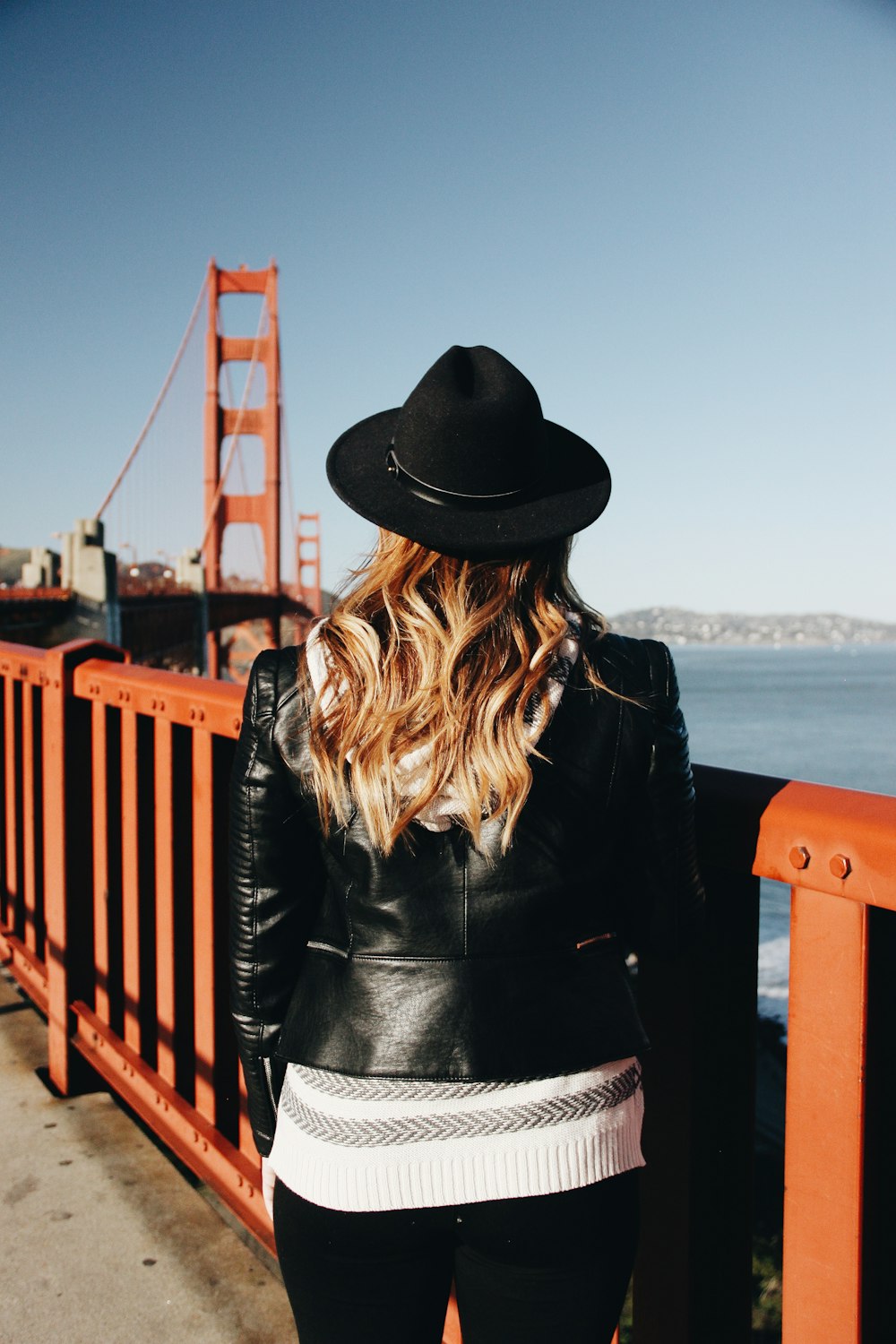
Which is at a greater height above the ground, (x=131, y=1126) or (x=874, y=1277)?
(x=874, y=1277)

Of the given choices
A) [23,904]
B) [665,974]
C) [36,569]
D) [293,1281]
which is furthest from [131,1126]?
[36,569]

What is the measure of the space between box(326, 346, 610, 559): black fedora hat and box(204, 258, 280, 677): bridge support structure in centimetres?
3030

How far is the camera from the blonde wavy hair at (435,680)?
3.19 ft

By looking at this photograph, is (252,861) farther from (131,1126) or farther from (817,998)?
(131,1126)

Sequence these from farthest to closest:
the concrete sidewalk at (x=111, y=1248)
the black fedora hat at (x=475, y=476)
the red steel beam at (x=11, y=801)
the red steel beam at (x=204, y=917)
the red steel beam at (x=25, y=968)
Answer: the red steel beam at (x=11, y=801), the red steel beam at (x=25, y=968), the red steel beam at (x=204, y=917), the concrete sidewalk at (x=111, y=1248), the black fedora hat at (x=475, y=476)

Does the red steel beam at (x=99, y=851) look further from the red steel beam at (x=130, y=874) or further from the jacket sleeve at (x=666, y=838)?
the jacket sleeve at (x=666, y=838)

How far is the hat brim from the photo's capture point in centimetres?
102

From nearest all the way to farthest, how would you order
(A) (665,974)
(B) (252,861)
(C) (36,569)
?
(B) (252,861), (A) (665,974), (C) (36,569)

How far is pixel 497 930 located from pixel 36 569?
23.3 m

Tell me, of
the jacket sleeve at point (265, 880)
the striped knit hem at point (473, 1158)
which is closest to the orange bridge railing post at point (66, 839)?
the jacket sleeve at point (265, 880)

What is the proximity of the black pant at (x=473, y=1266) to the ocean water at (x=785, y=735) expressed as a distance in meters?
22.1

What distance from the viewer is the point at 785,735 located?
3177 inches

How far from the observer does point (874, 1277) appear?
1.01 metres

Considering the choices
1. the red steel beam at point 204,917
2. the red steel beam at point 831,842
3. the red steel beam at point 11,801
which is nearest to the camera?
the red steel beam at point 831,842
